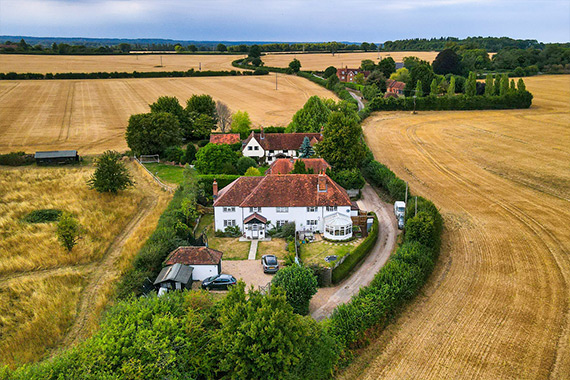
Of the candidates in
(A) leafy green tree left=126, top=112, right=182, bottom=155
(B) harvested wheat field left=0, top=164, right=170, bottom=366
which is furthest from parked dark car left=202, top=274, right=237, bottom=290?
(A) leafy green tree left=126, top=112, right=182, bottom=155

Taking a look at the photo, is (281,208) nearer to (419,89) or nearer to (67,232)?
(67,232)

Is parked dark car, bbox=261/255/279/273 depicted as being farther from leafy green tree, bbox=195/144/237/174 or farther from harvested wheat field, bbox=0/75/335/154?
harvested wheat field, bbox=0/75/335/154

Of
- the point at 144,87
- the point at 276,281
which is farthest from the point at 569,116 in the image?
the point at 144,87

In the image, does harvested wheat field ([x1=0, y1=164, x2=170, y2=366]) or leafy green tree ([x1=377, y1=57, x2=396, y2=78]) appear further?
leafy green tree ([x1=377, y1=57, x2=396, y2=78])

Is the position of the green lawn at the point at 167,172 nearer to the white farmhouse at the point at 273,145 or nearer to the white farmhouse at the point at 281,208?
the white farmhouse at the point at 273,145

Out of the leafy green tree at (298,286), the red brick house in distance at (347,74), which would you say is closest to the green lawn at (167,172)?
the leafy green tree at (298,286)
